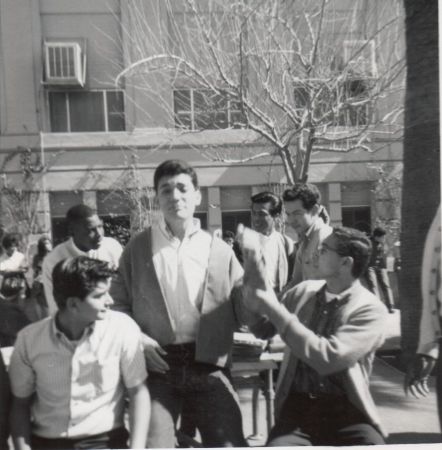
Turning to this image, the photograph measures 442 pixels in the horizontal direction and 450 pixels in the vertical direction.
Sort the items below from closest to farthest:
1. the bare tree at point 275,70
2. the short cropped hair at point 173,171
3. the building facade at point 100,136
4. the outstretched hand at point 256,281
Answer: the outstretched hand at point 256,281
the short cropped hair at point 173,171
the building facade at point 100,136
the bare tree at point 275,70

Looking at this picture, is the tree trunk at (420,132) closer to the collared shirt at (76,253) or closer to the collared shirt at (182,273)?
the collared shirt at (182,273)

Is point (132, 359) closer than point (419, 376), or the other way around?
point (132, 359)

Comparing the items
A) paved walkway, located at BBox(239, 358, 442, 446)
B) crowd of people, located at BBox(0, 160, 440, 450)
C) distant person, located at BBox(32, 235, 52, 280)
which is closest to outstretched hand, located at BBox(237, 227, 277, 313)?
crowd of people, located at BBox(0, 160, 440, 450)

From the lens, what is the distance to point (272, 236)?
8.62 ft

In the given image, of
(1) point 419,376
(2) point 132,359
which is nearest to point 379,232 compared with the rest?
(1) point 419,376

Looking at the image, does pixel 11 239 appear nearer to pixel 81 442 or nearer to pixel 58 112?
pixel 58 112

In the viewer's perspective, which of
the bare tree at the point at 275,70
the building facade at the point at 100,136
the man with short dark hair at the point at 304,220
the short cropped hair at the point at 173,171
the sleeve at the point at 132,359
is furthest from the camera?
the bare tree at the point at 275,70

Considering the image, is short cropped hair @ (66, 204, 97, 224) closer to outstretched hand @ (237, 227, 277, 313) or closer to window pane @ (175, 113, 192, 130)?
window pane @ (175, 113, 192, 130)

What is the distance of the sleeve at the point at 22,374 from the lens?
6.18 feet

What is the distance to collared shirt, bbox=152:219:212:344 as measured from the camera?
203 cm

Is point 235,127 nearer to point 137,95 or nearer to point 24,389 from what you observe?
point 137,95

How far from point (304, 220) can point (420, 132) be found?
742 mm

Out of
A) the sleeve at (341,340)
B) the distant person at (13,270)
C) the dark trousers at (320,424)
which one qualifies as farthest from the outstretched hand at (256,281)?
the distant person at (13,270)

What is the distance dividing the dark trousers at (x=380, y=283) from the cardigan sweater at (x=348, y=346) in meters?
0.28
